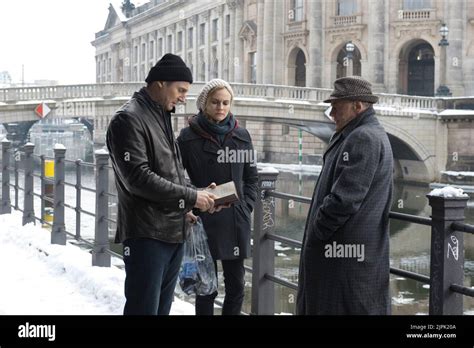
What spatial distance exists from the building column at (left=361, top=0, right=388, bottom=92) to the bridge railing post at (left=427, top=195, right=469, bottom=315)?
3790 cm

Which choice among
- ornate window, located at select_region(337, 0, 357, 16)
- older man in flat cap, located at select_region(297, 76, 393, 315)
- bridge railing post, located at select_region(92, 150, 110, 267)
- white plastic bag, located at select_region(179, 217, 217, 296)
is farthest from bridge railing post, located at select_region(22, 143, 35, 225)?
ornate window, located at select_region(337, 0, 357, 16)

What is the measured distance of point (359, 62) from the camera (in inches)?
1752

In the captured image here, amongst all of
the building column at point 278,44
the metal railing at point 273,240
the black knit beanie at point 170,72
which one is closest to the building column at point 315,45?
the building column at point 278,44

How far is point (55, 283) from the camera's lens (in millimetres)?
7227

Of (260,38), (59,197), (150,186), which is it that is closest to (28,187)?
(59,197)

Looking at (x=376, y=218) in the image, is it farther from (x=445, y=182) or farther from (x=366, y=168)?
(x=445, y=182)

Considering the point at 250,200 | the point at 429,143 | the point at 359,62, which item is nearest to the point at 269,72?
the point at 359,62

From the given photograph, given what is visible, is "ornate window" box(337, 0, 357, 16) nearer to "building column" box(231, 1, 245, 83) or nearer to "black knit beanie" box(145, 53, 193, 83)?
"building column" box(231, 1, 245, 83)

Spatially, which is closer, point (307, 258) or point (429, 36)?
point (307, 258)

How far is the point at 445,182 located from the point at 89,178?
1532cm

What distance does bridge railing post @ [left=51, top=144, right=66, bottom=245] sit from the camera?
937 cm

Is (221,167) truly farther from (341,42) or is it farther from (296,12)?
(296,12)

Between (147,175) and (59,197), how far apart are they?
6020 mm

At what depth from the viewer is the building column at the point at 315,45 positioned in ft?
145
